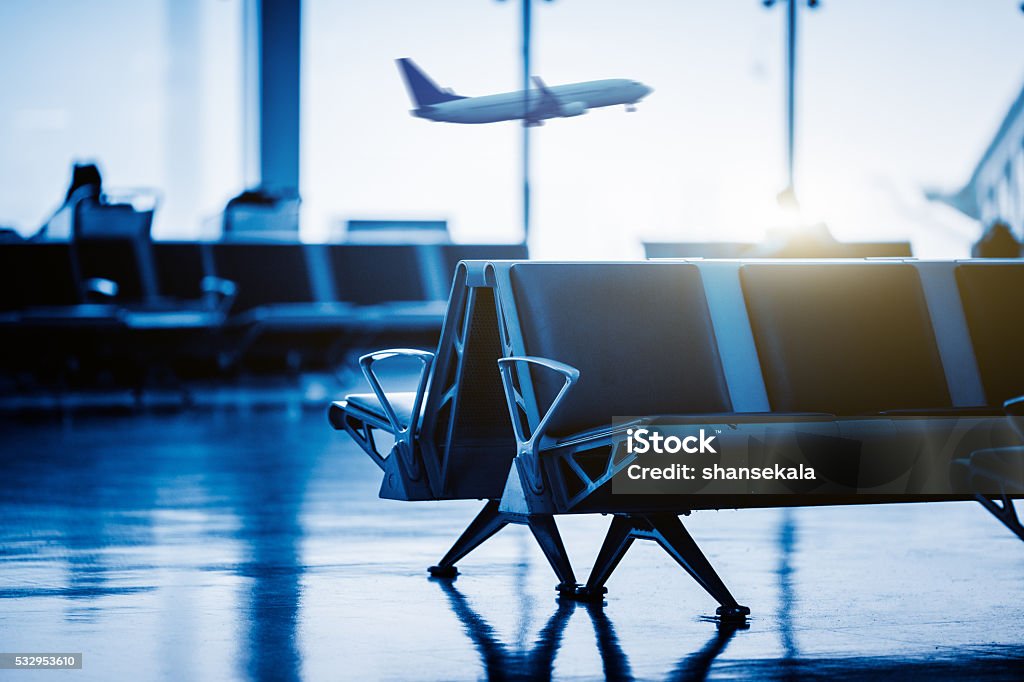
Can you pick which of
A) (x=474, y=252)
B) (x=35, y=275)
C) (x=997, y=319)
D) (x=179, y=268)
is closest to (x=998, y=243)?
(x=474, y=252)

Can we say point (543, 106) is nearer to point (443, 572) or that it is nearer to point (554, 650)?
point (443, 572)

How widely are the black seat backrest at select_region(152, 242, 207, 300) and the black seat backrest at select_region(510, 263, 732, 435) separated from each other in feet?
36.6

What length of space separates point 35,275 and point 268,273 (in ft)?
7.13

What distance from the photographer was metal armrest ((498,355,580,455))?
3266 millimetres

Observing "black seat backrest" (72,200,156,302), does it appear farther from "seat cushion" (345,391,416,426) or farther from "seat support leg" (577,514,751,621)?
"seat support leg" (577,514,751,621)

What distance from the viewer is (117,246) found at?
13.9 m

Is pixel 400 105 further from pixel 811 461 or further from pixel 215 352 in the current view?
pixel 811 461

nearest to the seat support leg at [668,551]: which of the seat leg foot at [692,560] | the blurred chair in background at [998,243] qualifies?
the seat leg foot at [692,560]

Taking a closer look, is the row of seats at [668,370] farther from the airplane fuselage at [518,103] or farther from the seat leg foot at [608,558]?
the airplane fuselage at [518,103]

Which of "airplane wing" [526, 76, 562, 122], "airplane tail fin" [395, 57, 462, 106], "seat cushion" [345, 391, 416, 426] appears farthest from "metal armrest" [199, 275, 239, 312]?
"seat cushion" [345, 391, 416, 426]

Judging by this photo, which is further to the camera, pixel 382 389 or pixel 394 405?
pixel 394 405

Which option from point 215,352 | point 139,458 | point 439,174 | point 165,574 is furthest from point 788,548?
point 439,174

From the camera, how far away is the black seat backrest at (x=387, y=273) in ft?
49.6

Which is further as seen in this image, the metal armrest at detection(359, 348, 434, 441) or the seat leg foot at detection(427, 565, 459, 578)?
the seat leg foot at detection(427, 565, 459, 578)
